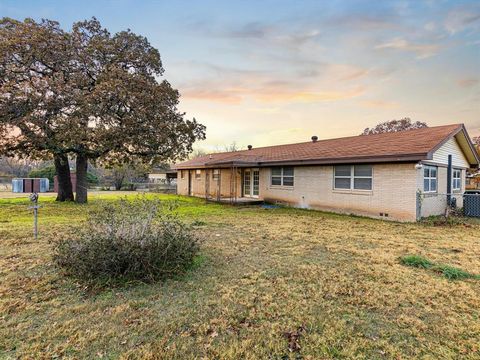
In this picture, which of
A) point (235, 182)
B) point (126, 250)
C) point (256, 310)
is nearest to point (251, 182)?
point (235, 182)

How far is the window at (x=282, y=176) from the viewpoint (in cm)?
1520

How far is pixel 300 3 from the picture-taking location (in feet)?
34.8

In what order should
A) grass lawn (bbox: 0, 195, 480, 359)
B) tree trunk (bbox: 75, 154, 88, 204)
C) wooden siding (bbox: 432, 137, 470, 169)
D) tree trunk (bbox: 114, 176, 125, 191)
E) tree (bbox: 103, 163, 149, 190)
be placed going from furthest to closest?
tree trunk (bbox: 114, 176, 125, 191) < tree (bbox: 103, 163, 149, 190) < tree trunk (bbox: 75, 154, 88, 204) < wooden siding (bbox: 432, 137, 470, 169) < grass lawn (bbox: 0, 195, 480, 359)

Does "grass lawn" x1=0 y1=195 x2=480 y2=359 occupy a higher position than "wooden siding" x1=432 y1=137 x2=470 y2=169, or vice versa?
"wooden siding" x1=432 y1=137 x2=470 y2=169

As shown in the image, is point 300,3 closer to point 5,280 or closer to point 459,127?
point 459,127

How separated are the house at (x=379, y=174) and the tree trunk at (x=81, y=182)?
864cm

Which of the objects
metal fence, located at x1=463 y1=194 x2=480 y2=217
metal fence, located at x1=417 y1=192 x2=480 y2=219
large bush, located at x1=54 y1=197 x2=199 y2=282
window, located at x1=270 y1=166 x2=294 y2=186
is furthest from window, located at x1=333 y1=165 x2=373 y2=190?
large bush, located at x1=54 y1=197 x2=199 y2=282

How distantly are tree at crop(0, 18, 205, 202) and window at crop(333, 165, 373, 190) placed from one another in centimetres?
876

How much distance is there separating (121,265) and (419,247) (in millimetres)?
6705

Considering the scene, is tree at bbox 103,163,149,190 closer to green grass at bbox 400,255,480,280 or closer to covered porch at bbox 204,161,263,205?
covered porch at bbox 204,161,263,205

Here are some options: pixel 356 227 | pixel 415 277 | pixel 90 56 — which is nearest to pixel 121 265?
pixel 415 277

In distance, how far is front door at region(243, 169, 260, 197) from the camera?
1767 centimetres

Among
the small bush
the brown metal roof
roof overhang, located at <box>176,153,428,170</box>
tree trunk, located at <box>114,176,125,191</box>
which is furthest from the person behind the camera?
tree trunk, located at <box>114,176,125,191</box>

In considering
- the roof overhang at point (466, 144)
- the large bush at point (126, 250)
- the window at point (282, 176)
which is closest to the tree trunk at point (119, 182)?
the window at point (282, 176)
